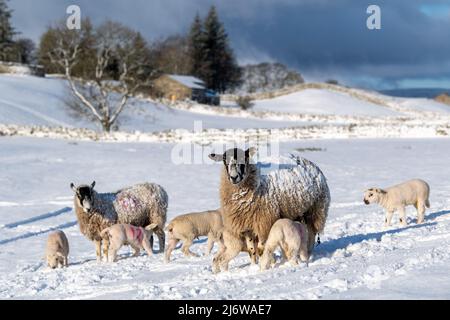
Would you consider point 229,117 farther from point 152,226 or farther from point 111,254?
point 111,254

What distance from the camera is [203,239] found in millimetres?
13258

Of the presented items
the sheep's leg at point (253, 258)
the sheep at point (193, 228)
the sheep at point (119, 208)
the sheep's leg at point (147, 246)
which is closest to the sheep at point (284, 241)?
the sheep's leg at point (253, 258)

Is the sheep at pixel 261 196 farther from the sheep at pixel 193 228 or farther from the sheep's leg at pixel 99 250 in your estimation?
the sheep's leg at pixel 99 250

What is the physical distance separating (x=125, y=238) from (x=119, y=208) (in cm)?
120

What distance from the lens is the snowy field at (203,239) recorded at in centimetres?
706

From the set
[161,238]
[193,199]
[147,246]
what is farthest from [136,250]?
[193,199]

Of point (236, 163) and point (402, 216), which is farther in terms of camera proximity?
point (402, 216)

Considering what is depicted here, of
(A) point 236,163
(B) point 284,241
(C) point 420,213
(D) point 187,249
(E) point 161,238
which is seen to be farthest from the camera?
(C) point 420,213

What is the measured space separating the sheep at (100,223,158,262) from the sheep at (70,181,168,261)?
514mm

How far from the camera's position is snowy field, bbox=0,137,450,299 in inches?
278

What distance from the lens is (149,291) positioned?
7.23 metres

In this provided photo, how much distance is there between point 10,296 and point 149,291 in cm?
219

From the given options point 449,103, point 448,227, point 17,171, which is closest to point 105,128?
point 17,171

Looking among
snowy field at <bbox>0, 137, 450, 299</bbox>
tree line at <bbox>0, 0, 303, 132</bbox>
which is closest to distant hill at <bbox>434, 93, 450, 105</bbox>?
tree line at <bbox>0, 0, 303, 132</bbox>
